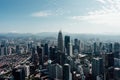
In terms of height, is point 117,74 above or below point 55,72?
above

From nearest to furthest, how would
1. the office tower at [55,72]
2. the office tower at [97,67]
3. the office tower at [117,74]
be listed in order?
the office tower at [117,74] < the office tower at [55,72] < the office tower at [97,67]

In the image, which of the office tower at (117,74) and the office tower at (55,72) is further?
the office tower at (55,72)

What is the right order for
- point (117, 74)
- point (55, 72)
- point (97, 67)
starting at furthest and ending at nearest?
point (97, 67)
point (55, 72)
point (117, 74)

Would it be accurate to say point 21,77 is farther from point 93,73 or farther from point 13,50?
point 13,50

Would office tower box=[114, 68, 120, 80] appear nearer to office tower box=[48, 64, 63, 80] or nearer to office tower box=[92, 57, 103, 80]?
office tower box=[92, 57, 103, 80]

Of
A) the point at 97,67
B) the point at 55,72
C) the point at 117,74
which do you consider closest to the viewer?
the point at 117,74

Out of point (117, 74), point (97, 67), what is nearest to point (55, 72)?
point (97, 67)

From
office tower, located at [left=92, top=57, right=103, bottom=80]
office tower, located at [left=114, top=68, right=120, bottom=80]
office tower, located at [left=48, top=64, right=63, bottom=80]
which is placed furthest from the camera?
office tower, located at [left=92, top=57, right=103, bottom=80]

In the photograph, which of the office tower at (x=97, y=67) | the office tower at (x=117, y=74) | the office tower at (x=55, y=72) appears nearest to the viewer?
the office tower at (x=117, y=74)

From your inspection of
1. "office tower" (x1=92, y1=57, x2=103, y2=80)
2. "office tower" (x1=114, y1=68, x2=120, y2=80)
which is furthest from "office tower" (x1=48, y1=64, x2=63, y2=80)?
"office tower" (x1=114, y1=68, x2=120, y2=80)

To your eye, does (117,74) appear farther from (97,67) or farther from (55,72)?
(55,72)

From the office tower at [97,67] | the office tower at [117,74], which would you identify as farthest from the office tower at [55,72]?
the office tower at [117,74]

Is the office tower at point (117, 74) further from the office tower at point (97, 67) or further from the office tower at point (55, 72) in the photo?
the office tower at point (55, 72)
